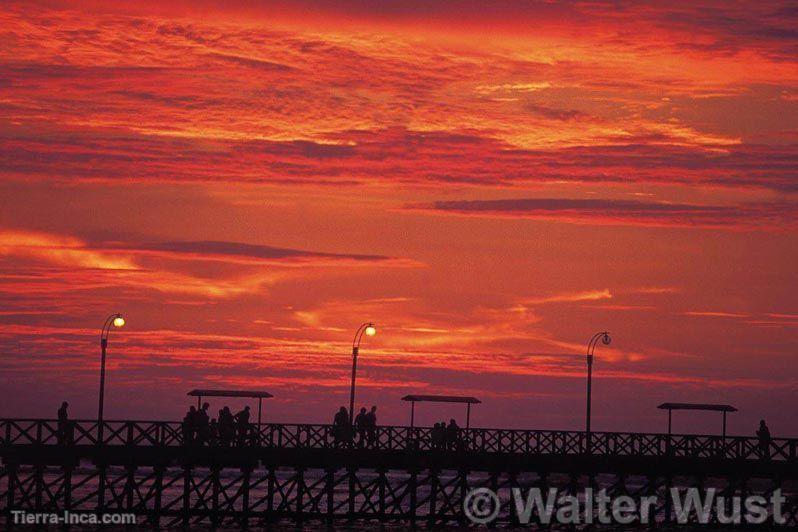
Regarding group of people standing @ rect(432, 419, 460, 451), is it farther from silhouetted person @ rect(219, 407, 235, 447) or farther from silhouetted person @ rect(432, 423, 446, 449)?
silhouetted person @ rect(219, 407, 235, 447)

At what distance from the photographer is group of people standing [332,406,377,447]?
55.8m

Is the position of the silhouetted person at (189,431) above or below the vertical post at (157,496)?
above

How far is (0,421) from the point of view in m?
51.9

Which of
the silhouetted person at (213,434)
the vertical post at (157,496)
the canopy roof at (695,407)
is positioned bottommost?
the vertical post at (157,496)

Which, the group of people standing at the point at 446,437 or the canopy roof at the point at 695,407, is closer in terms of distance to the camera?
Answer: the group of people standing at the point at 446,437

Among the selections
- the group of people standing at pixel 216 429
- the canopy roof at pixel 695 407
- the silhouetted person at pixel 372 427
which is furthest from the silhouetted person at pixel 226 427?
the canopy roof at pixel 695 407

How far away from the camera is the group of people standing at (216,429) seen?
5378 centimetres

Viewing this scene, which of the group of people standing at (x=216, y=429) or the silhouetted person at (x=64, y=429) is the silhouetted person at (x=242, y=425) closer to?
the group of people standing at (x=216, y=429)

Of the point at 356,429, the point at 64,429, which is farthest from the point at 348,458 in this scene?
the point at 64,429

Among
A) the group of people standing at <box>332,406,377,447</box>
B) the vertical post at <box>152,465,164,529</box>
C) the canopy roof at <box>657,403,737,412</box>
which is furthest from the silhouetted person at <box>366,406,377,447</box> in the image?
the canopy roof at <box>657,403,737,412</box>

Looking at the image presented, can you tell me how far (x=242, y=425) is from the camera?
180 feet

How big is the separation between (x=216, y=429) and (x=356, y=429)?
5.82m

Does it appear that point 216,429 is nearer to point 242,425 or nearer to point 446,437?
point 242,425

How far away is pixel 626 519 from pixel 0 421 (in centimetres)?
2844
